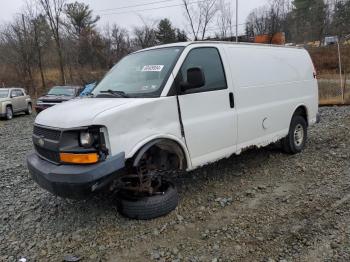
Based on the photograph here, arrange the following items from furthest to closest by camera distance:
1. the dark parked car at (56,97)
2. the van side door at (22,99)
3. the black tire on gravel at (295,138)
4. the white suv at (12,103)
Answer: the van side door at (22,99) → the white suv at (12,103) → the dark parked car at (56,97) → the black tire on gravel at (295,138)

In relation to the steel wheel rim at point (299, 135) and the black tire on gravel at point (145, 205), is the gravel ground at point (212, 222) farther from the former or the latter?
the steel wheel rim at point (299, 135)

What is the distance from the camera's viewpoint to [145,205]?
430 cm

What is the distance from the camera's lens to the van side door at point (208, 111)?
15.2 feet

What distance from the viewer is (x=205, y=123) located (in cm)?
478

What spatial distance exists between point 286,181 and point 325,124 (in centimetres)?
520

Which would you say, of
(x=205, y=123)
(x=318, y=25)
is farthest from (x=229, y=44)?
(x=318, y=25)

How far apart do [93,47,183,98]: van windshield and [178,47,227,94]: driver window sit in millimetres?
184

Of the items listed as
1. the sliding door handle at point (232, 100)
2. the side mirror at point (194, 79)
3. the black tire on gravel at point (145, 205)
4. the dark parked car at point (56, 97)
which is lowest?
the black tire on gravel at point (145, 205)

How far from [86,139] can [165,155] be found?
3.96 ft

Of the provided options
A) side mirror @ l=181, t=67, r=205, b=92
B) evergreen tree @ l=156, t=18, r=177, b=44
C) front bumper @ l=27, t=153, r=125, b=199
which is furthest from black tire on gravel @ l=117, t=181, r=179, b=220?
evergreen tree @ l=156, t=18, r=177, b=44

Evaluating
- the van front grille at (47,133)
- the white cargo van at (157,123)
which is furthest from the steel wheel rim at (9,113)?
the van front grille at (47,133)

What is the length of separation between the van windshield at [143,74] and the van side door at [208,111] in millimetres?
196

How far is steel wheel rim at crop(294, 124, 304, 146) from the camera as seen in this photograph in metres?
6.99

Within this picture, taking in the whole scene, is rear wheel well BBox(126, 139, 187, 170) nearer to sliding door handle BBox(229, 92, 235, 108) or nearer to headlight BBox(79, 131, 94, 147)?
headlight BBox(79, 131, 94, 147)
